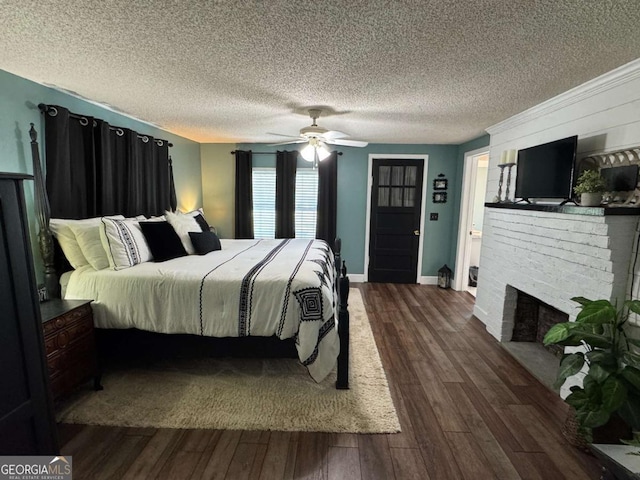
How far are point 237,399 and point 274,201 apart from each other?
3539mm

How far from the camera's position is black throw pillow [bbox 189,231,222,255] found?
3.29 metres

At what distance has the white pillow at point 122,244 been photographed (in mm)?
2502

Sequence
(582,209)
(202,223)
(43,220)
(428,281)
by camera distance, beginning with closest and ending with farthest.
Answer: (582,209) → (43,220) → (202,223) → (428,281)

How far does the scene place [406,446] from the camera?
1.83m

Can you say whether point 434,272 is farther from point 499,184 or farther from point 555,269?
point 555,269

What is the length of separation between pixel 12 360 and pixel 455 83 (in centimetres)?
304

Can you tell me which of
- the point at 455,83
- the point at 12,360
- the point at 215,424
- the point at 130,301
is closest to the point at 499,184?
the point at 455,83

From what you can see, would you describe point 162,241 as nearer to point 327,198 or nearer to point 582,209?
point 327,198

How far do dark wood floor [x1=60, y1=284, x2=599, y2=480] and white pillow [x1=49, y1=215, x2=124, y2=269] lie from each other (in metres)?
1.24

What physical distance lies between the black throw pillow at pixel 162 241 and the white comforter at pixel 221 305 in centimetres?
48

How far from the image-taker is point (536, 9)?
1.37 meters

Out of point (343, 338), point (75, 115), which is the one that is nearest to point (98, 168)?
point (75, 115)

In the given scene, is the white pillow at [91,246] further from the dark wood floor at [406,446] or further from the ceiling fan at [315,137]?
the ceiling fan at [315,137]

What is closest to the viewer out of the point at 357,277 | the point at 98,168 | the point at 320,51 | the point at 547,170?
the point at 320,51
